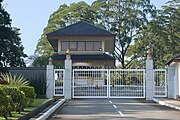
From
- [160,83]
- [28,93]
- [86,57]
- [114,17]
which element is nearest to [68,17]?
[114,17]

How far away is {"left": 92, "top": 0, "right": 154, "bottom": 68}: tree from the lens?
57500 mm

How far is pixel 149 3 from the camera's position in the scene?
193ft

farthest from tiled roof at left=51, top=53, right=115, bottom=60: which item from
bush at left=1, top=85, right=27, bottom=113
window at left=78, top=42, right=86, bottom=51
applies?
bush at left=1, top=85, right=27, bottom=113

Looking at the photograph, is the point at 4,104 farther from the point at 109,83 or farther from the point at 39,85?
the point at 109,83

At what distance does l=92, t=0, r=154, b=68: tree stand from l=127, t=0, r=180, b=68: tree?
Answer: 2.18 m

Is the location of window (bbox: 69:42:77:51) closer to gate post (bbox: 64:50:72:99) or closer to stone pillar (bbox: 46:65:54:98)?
gate post (bbox: 64:50:72:99)

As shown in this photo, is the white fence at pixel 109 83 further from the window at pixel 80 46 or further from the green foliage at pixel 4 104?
the green foliage at pixel 4 104

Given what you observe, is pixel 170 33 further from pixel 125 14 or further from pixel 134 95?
A: pixel 134 95

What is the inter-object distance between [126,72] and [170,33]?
26.1 meters

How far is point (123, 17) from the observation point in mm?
57906

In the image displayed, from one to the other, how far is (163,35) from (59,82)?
27.4 meters

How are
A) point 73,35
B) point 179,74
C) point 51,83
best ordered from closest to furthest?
point 179,74 < point 51,83 < point 73,35

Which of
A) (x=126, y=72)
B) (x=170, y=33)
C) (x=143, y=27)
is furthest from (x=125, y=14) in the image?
(x=126, y=72)

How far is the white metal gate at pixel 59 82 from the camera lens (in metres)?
28.6
